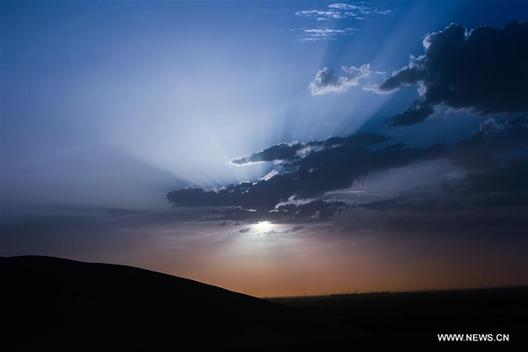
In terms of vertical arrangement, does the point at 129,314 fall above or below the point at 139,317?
above

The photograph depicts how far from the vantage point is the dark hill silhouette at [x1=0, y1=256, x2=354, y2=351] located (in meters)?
24.3

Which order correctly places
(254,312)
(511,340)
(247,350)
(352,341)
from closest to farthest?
(247,350) < (352,341) < (511,340) < (254,312)

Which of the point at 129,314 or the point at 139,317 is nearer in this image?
the point at 139,317

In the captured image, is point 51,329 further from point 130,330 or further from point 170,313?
point 170,313

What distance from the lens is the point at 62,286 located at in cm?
3014

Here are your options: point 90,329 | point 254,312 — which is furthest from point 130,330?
point 254,312

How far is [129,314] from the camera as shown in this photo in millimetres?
27500

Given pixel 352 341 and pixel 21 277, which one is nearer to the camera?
pixel 352 341

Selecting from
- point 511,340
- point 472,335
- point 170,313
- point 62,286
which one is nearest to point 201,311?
point 170,313

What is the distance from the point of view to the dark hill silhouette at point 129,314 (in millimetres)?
24344

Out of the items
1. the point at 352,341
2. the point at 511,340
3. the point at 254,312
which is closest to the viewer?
the point at 352,341

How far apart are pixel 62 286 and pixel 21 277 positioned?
286 centimetres

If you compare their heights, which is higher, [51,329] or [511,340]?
[511,340]

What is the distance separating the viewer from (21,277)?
3100 centimetres
